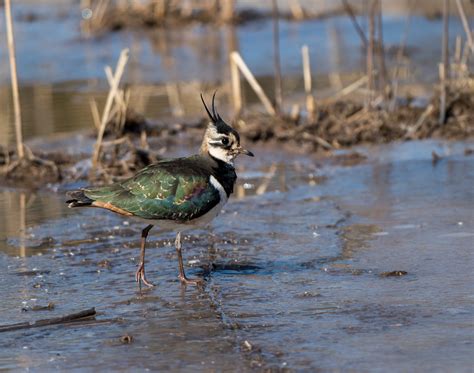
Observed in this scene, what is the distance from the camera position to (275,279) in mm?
7047

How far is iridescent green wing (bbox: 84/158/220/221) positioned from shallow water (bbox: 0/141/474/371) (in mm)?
506

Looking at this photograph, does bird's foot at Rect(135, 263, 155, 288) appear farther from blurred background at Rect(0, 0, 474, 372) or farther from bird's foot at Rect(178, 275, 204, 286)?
bird's foot at Rect(178, 275, 204, 286)

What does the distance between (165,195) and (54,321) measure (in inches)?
53.1

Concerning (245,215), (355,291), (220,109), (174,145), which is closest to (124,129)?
(174,145)

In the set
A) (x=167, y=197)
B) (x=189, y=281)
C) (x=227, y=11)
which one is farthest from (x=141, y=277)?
(x=227, y=11)

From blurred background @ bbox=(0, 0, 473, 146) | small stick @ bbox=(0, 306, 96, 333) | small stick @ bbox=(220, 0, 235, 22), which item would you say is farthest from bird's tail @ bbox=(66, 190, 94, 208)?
small stick @ bbox=(220, 0, 235, 22)

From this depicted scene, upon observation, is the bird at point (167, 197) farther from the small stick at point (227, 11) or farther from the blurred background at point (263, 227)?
the small stick at point (227, 11)

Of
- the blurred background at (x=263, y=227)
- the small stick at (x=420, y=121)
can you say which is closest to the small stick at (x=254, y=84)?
the blurred background at (x=263, y=227)

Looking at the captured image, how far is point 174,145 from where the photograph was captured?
12320 millimetres

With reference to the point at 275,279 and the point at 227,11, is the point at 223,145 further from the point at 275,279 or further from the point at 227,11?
the point at 227,11

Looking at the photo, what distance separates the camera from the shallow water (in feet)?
18.2

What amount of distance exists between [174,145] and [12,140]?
80.0 inches

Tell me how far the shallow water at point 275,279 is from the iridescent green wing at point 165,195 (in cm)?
51

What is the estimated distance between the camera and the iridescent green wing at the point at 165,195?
7027 millimetres
